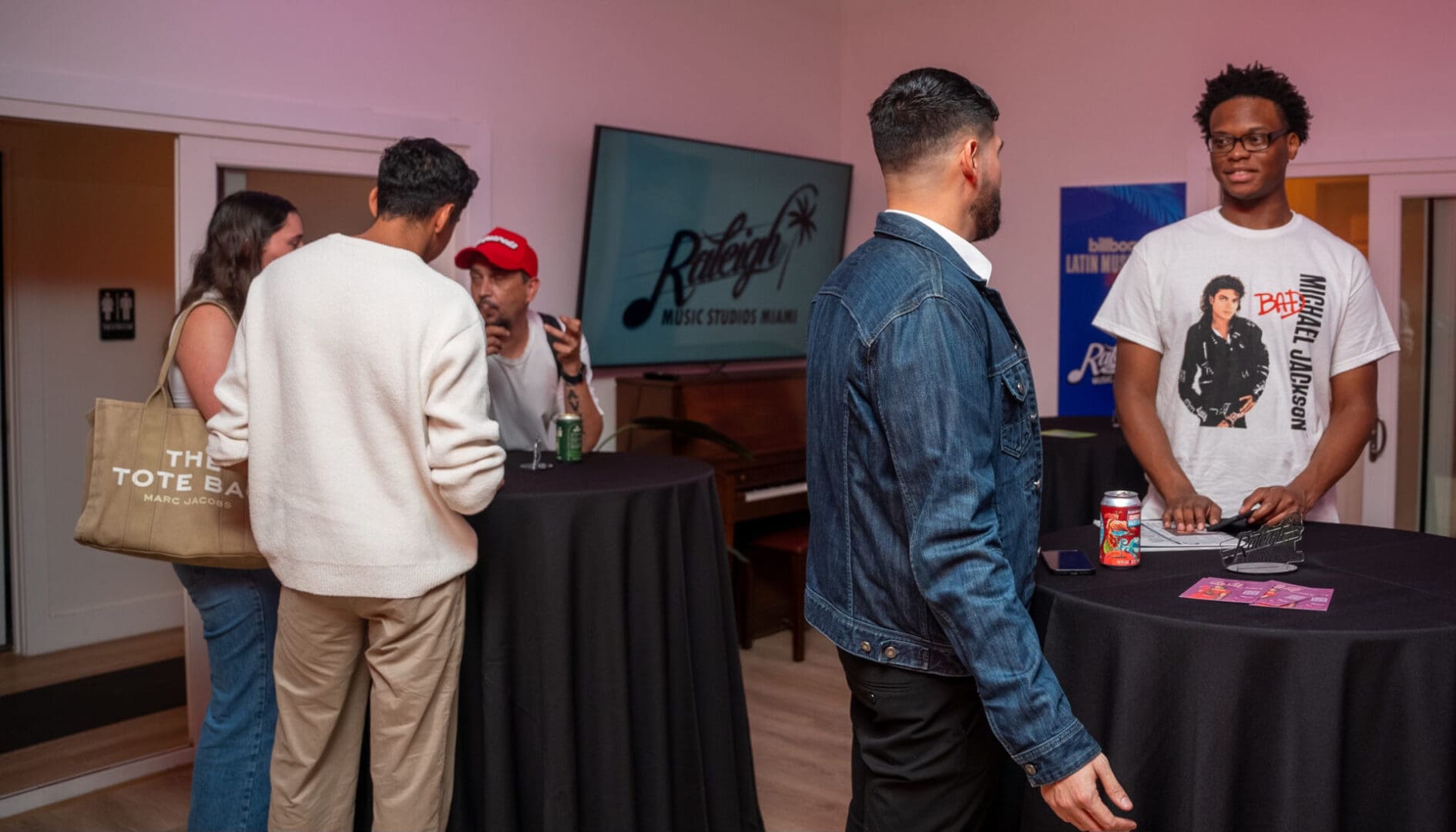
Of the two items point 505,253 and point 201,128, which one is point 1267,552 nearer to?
point 505,253

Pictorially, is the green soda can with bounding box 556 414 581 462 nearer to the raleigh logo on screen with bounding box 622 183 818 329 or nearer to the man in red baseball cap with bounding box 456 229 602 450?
the man in red baseball cap with bounding box 456 229 602 450

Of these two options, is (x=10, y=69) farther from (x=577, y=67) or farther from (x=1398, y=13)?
(x=1398, y=13)

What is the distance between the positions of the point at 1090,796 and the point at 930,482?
1.40 feet

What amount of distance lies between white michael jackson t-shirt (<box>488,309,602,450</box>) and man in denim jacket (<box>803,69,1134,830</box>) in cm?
196

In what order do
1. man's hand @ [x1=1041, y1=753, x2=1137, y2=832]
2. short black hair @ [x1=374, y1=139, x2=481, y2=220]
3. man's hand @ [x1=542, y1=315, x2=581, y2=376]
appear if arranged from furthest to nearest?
man's hand @ [x1=542, y1=315, x2=581, y2=376], short black hair @ [x1=374, y1=139, x2=481, y2=220], man's hand @ [x1=1041, y1=753, x2=1137, y2=832]

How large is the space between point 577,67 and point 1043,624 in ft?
11.9

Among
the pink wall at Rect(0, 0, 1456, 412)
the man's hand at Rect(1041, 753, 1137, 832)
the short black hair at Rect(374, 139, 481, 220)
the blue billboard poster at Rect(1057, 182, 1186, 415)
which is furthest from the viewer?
the blue billboard poster at Rect(1057, 182, 1186, 415)

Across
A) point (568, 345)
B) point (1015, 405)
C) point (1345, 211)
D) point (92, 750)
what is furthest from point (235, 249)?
Answer: point (1345, 211)

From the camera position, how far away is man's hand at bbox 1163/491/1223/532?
7.42ft

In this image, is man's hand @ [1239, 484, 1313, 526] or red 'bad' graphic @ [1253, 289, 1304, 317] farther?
red 'bad' graphic @ [1253, 289, 1304, 317]

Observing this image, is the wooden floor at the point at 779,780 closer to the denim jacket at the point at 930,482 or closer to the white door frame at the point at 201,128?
the white door frame at the point at 201,128

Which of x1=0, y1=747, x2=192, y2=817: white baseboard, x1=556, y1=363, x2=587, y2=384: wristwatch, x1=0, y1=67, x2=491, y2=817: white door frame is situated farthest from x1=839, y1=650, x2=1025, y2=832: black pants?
x1=0, y1=747, x2=192, y2=817: white baseboard

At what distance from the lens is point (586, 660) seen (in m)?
2.71

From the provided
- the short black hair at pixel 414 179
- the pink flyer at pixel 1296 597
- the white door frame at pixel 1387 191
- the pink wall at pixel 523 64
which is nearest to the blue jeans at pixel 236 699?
the short black hair at pixel 414 179
